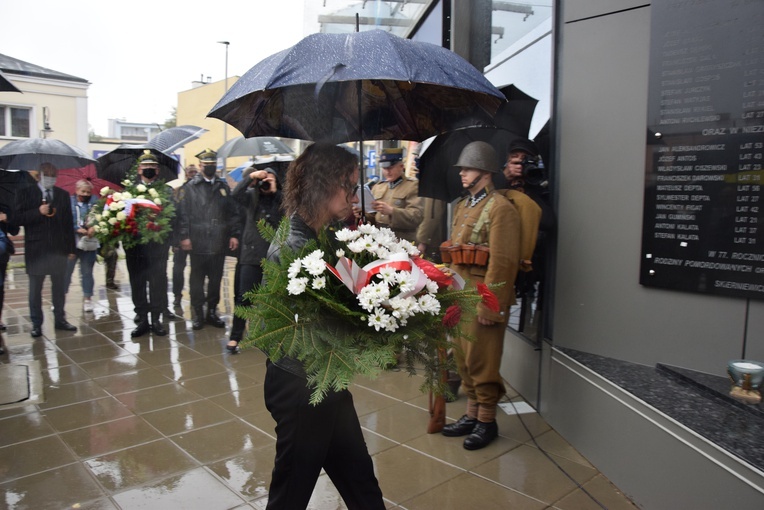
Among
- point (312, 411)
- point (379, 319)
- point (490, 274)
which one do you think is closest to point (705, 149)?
point (490, 274)

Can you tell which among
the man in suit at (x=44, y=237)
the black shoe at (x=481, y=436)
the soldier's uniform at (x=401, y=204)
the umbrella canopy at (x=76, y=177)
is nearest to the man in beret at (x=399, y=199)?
the soldier's uniform at (x=401, y=204)

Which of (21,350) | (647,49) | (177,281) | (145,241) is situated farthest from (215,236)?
(647,49)

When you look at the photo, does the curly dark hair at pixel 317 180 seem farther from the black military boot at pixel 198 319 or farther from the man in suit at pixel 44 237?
the man in suit at pixel 44 237

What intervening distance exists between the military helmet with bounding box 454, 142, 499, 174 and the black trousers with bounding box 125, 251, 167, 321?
4.80 m

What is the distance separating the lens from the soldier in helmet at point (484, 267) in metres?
4.04

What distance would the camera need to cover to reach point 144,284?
24.4 ft

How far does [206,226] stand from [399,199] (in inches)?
106

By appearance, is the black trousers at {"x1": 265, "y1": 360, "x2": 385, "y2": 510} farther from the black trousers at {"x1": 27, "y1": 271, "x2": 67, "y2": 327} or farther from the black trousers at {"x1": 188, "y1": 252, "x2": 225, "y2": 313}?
the black trousers at {"x1": 27, "y1": 271, "x2": 67, "y2": 327}

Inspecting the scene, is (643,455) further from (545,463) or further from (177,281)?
(177,281)

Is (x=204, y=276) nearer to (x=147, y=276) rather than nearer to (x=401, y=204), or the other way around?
(x=147, y=276)

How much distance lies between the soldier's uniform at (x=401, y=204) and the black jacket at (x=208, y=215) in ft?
7.39

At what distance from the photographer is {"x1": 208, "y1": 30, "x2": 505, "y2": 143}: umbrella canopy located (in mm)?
2445

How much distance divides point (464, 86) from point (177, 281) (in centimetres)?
681

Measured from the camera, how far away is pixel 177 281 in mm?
8430
